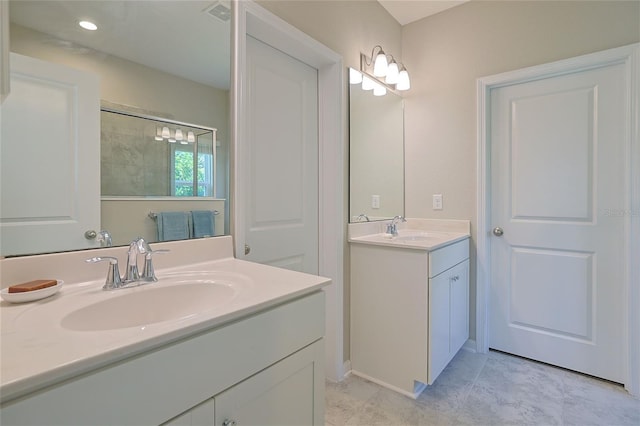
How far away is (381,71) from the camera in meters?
2.26

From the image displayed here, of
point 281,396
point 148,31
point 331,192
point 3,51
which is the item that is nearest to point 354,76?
point 331,192

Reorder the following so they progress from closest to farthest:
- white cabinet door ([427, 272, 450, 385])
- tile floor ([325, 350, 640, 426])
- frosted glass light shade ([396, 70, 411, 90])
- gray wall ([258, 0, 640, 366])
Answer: tile floor ([325, 350, 640, 426]) < white cabinet door ([427, 272, 450, 385]) < gray wall ([258, 0, 640, 366]) < frosted glass light shade ([396, 70, 411, 90])

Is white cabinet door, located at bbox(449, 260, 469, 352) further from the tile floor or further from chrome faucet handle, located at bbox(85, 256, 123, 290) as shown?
chrome faucet handle, located at bbox(85, 256, 123, 290)

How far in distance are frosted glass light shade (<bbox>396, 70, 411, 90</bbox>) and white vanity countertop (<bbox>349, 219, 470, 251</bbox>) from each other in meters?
1.06

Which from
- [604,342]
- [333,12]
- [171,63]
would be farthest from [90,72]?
[604,342]

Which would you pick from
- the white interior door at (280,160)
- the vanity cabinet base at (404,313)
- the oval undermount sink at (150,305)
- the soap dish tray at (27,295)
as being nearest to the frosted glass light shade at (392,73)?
the white interior door at (280,160)

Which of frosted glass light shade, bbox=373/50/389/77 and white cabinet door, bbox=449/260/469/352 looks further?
frosted glass light shade, bbox=373/50/389/77

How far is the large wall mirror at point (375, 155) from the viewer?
83.0 inches

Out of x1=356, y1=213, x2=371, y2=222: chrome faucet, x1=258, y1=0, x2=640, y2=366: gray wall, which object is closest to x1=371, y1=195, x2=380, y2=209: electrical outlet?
x1=356, y1=213, x2=371, y2=222: chrome faucet

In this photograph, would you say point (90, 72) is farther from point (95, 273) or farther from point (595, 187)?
point (595, 187)

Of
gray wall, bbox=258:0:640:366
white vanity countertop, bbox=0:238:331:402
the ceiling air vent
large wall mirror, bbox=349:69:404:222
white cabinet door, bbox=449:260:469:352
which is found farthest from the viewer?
large wall mirror, bbox=349:69:404:222

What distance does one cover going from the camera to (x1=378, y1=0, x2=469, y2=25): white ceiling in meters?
2.31

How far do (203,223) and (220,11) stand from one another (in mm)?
905

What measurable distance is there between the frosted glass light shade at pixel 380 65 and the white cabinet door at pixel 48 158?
1.79 m
